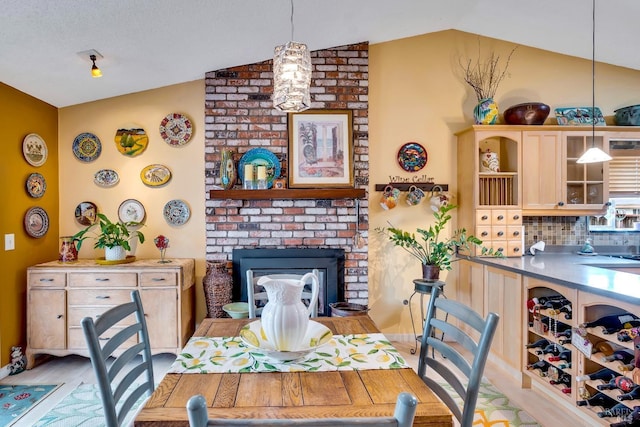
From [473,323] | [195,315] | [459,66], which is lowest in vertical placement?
[195,315]

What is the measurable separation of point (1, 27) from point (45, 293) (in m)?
1.93

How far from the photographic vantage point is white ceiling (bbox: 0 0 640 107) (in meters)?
2.31

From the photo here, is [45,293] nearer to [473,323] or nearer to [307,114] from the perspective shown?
[307,114]

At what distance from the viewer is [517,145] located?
3.34m

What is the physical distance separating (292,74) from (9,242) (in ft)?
8.86

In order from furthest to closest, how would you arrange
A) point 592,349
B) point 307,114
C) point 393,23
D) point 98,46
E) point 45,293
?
1. point 307,114
2. point 393,23
3. point 45,293
4. point 98,46
5. point 592,349

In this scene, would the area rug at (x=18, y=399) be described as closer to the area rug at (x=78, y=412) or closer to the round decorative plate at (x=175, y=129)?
the area rug at (x=78, y=412)

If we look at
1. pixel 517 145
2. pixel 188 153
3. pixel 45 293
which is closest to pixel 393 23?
pixel 517 145

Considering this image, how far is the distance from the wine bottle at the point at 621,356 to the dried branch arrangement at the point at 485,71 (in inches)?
98.3

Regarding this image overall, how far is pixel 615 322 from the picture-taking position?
2.12m

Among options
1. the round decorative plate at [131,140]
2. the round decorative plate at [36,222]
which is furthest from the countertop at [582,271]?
the round decorative plate at [36,222]

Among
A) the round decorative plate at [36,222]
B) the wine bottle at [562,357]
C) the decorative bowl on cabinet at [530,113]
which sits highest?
the decorative bowl on cabinet at [530,113]

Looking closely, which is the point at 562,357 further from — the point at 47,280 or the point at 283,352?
the point at 47,280

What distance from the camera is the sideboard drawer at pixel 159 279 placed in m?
3.08
